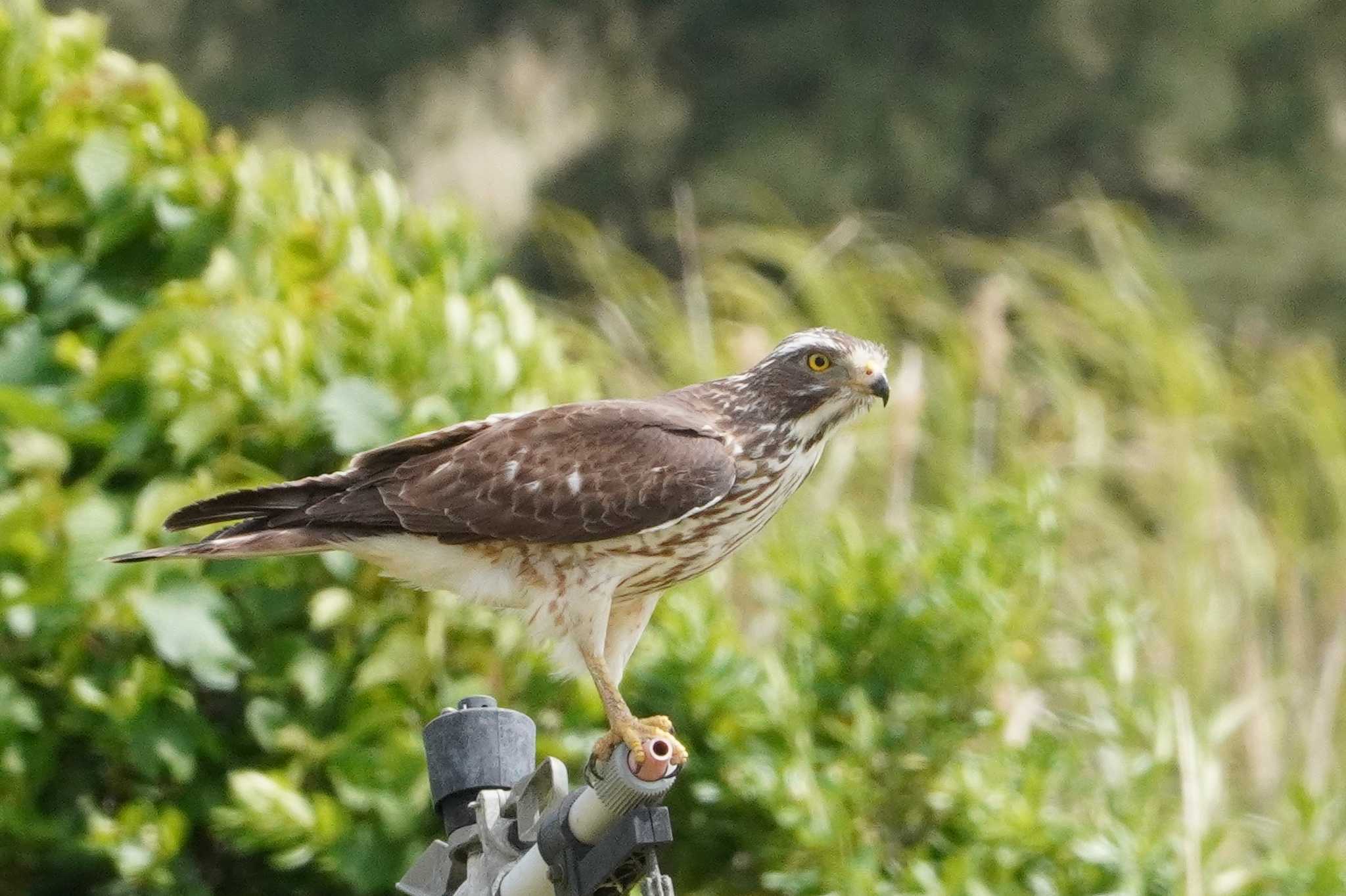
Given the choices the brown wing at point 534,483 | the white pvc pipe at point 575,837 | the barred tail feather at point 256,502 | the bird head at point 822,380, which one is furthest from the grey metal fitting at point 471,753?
the bird head at point 822,380

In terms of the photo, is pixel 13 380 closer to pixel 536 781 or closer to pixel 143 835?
pixel 143 835

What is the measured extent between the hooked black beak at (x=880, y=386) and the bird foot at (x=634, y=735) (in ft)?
2.29

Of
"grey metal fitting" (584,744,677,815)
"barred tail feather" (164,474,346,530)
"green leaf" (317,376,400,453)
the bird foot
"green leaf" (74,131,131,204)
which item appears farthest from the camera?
"green leaf" (74,131,131,204)

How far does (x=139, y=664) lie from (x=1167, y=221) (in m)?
8.64

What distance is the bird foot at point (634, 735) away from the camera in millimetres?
2979

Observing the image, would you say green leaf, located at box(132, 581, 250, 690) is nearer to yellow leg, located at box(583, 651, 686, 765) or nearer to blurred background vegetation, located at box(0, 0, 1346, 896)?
blurred background vegetation, located at box(0, 0, 1346, 896)

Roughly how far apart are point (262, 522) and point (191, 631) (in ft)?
2.82

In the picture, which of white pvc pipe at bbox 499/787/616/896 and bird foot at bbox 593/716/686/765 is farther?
bird foot at bbox 593/716/686/765

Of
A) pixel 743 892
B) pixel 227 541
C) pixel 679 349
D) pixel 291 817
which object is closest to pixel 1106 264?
pixel 679 349

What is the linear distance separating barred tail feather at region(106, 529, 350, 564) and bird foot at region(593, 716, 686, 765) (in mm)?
605

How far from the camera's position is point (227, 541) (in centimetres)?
341

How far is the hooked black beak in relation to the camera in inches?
142

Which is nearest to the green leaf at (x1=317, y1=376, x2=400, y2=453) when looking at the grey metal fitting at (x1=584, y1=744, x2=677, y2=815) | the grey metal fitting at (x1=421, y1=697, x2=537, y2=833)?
the grey metal fitting at (x1=421, y1=697, x2=537, y2=833)

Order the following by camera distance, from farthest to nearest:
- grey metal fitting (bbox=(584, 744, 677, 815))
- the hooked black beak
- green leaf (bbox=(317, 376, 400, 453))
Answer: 1. green leaf (bbox=(317, 376, 400, 453))
2. the hooked black beak
3. grey metal fitting (bbox=(584, 744, 677, 815))
